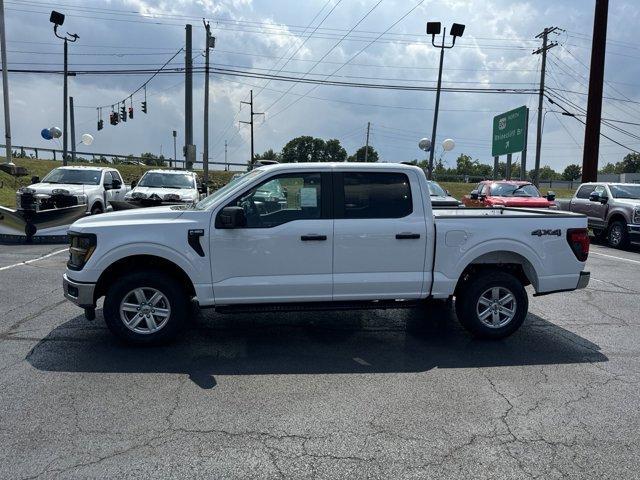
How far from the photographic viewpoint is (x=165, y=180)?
1530 cm

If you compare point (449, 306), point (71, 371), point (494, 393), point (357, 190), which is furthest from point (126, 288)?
point (449, 306)

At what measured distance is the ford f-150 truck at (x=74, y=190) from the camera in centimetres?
1300

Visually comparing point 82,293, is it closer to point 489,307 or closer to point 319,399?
point 319,399

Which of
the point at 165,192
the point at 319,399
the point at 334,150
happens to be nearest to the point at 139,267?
the point at 319,399

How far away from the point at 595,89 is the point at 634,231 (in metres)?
9.58

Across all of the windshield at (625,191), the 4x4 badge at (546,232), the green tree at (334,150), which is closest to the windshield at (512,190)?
the windshield at (625,191)

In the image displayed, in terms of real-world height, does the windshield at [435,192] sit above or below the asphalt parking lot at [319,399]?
above

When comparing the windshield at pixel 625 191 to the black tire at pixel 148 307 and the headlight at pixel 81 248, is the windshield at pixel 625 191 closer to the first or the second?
the black tire at pixel 148 307

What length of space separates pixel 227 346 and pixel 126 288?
120 cm

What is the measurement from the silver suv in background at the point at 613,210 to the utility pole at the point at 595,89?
548 centimetres

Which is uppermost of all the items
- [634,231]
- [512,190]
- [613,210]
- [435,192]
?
[512,190]

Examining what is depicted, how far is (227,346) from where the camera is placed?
5.49 meters

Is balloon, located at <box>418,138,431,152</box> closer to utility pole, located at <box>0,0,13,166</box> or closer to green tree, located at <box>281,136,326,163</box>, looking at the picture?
utility pole, located at <box>0,0,13,166</box>

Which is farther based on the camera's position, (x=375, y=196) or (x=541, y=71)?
A: (x=541, y=71)
